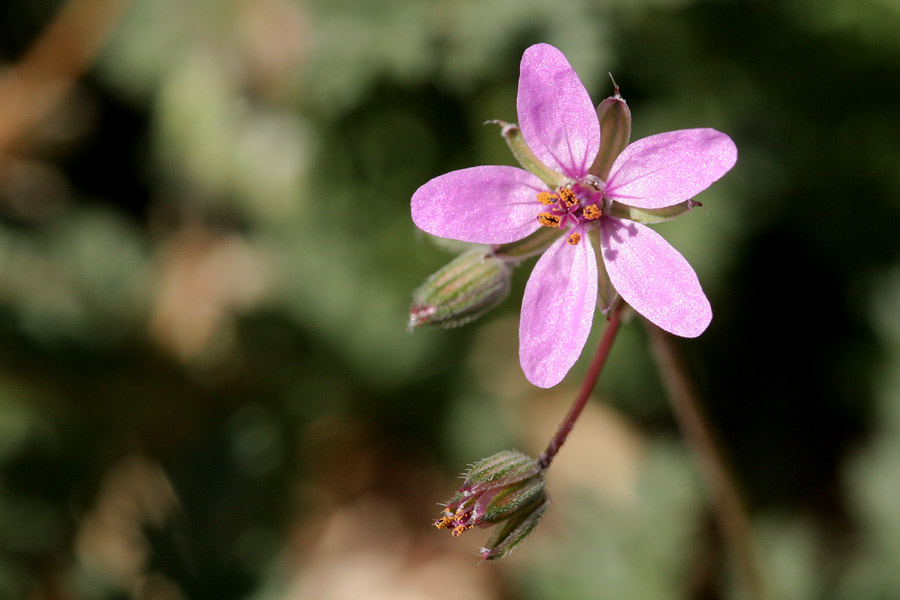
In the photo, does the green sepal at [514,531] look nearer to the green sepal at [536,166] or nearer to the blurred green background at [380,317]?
the green sepal at [536,166]

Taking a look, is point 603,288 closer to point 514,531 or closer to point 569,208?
point 569,208

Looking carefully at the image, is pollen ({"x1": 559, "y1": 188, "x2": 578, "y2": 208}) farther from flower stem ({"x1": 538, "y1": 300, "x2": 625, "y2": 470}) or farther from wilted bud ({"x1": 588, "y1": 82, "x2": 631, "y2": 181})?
flower stem ({"x1": 538, "y1": 300, "x2": 625, "y2": 470})

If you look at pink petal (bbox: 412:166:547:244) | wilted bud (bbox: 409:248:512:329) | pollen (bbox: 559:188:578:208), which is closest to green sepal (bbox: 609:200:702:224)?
pollen (bbox: 559:188:578:208)

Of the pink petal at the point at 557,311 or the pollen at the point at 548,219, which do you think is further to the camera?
the pollen at the point at 548,219

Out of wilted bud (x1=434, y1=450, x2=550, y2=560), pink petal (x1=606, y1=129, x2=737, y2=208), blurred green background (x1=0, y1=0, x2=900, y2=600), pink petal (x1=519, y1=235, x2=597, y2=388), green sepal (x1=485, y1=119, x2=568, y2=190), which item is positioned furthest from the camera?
blurred green background (x1=0, y1=0, x2=900, y2=600)

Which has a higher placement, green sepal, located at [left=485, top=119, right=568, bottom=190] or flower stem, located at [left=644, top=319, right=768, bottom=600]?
green sepal, located at [left=485, top=119, right=568, bottom=190]

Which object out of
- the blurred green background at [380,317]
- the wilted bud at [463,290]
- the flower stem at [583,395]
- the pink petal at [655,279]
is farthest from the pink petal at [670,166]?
the blurred green background at [380,317]

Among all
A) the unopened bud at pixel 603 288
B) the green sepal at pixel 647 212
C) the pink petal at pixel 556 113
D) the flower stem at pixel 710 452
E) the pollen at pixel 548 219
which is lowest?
the flower stem at pixel 710 452

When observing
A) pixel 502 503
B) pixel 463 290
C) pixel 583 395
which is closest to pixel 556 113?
pixel 463 290
